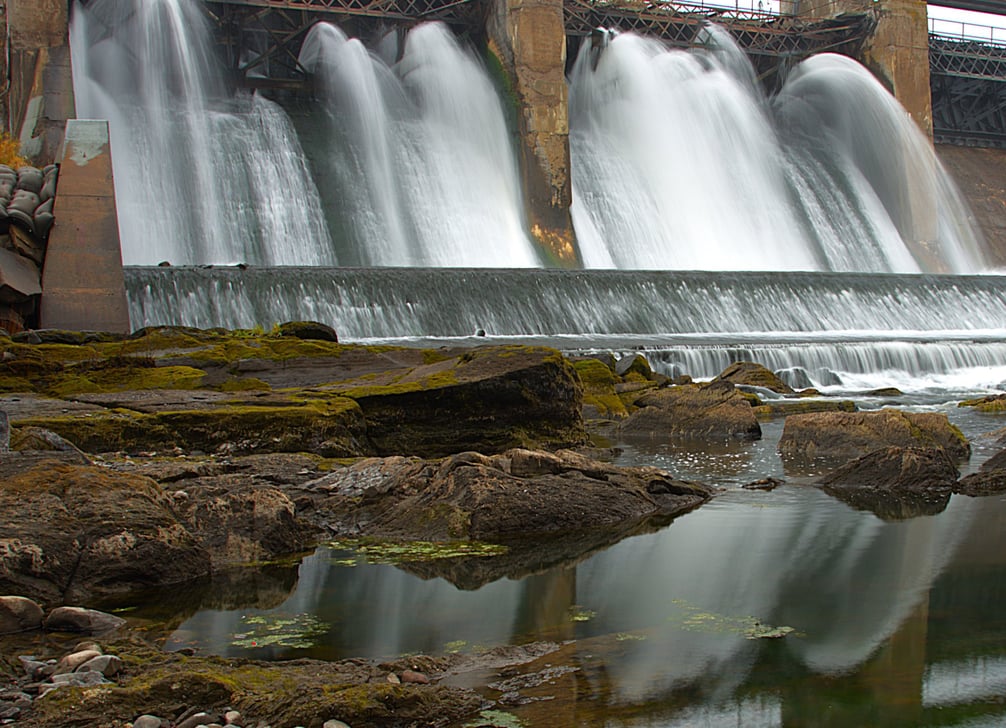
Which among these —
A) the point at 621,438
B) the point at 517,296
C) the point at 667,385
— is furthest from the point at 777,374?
the point at 621,438

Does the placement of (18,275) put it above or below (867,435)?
above

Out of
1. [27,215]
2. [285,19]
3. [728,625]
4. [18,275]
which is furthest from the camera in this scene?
[285,19]

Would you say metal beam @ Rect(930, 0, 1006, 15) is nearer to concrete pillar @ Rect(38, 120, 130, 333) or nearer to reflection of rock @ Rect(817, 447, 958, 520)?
concrete pillar @ Rect(38, 120, 130, 333)

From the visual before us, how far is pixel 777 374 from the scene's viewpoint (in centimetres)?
1864

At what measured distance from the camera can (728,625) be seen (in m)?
4.80

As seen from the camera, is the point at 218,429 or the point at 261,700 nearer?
the point at 261,700

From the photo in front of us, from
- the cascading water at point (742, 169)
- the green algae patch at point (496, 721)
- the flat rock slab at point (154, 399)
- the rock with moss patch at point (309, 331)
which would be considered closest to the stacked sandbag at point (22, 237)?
the rock with moss patch at point (309, 331)

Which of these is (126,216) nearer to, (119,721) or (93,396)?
(93,396)

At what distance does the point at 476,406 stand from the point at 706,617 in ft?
16.7

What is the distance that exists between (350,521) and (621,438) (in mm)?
5731

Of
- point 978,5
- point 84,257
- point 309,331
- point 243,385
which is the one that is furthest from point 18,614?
point 978,5

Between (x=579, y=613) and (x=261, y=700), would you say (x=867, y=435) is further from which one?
(x=261, y=700)

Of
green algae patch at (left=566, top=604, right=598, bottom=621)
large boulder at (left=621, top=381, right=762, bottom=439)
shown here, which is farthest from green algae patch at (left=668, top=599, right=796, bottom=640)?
large boulder at (left=621, top=381, right=762, bottom=439)

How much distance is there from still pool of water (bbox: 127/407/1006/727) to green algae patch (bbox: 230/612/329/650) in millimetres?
12
